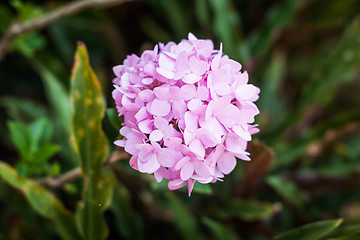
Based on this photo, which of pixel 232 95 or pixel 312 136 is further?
pixel 312 136

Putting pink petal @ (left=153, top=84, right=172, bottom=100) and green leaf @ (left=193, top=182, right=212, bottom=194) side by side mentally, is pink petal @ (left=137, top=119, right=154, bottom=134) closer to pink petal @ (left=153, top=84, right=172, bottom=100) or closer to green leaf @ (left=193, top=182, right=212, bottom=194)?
pink petal @ (left=153, top=84, right=172, bottom=100)

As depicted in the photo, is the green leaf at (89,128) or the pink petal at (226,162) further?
the green leaf at (89,128)

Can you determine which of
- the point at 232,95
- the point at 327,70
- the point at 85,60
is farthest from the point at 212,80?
the point at 327,70

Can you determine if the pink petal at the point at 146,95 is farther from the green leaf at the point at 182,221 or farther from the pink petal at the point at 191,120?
the green leaf at the point at 182,221

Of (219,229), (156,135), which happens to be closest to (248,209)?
(219,229)

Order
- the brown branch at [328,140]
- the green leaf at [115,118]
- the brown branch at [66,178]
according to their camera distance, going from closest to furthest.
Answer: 1. the green leaf at [115,118]
2. the brown branch at [66,178]
3. the brown branch at [328,140]

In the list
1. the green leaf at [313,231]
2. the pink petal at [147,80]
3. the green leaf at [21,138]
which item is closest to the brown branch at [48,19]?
the green leaf at [21,138]

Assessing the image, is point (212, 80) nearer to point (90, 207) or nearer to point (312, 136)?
point (90, 207)

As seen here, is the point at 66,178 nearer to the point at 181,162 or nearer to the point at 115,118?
the point at 115,118
